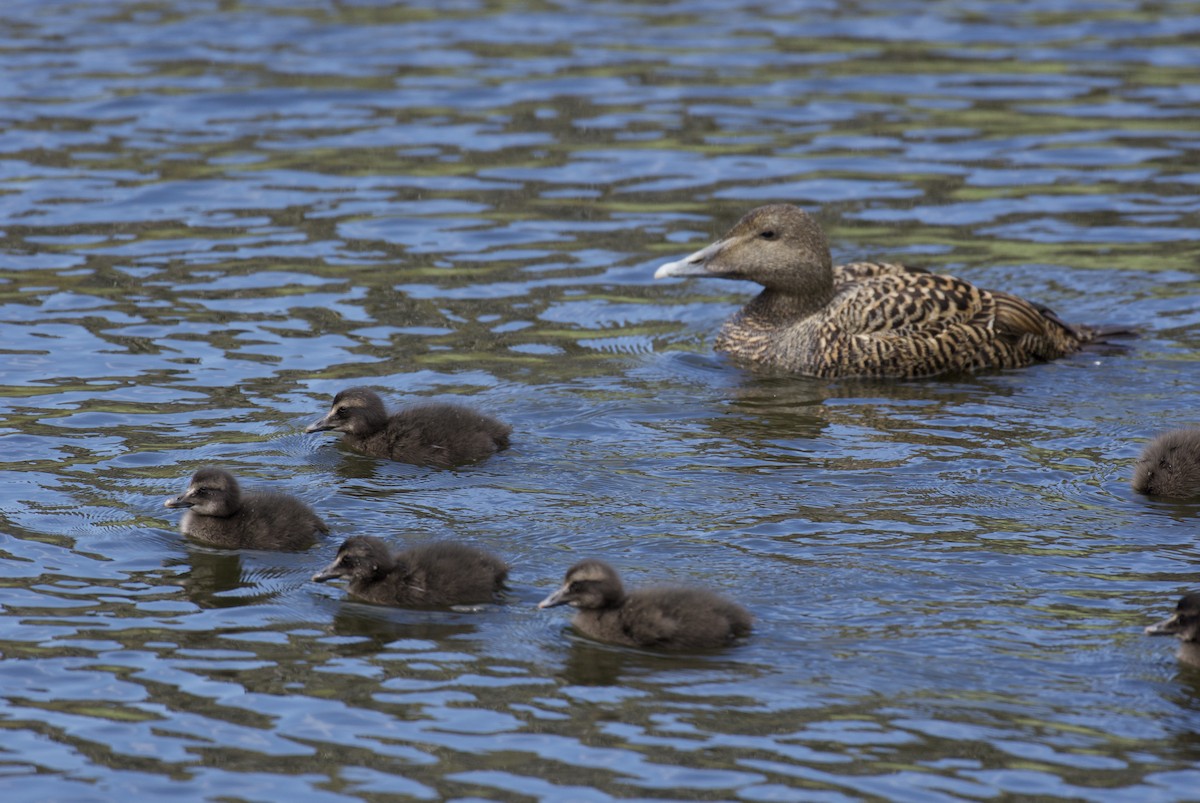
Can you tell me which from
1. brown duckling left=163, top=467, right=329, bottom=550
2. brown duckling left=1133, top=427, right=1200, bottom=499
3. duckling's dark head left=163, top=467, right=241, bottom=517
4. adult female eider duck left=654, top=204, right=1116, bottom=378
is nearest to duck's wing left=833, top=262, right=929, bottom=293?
adult female eider duck left=654, top=204, right=1116, bottom=378

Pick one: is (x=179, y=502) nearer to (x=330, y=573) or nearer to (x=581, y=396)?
(x=330, y=573)

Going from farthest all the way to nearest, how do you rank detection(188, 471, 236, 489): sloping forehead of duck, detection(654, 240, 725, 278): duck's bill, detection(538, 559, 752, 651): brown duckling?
1. detection(654, 240, 725, 278): duck's bill
2. detection(188, 471, 236, 489): sloping forehead of duck
3. detection(538, 559, 752, 651): brown duckling

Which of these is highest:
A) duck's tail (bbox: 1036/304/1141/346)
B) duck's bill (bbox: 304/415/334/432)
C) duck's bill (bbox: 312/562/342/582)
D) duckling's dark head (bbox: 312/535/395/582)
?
duck's tail (bbox: 1036/304/1141/346)

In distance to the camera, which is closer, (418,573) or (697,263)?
(418,573)

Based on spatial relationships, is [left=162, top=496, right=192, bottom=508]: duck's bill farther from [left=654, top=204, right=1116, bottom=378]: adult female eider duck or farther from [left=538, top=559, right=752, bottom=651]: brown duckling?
[left=654, top=204, right=1116, bottom=378]: adult female eider duck

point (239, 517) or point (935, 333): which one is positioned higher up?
point (935, 333)

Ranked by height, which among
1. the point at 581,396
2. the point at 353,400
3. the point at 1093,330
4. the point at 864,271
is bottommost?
the point at 581,396

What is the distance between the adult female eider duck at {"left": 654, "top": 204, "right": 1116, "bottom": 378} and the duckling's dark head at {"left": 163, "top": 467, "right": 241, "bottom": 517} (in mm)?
4746

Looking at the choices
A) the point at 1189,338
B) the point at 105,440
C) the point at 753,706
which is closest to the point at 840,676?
the point at 753,706

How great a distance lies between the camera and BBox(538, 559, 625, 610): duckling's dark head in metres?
7.54

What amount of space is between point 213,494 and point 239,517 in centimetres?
17

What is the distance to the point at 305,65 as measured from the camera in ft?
65.9

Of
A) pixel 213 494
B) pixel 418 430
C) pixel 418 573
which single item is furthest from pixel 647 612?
pixel 418 430

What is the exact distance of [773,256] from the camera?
1282 cm
